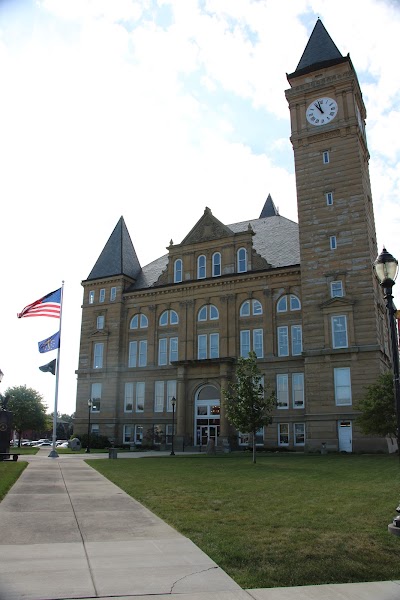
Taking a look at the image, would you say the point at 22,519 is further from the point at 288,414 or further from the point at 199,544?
the point at 288,414

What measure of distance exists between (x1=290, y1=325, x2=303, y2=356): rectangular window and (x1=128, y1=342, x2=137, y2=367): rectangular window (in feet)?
62.1

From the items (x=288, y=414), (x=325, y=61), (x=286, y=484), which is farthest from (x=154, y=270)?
(x=286, y=484)

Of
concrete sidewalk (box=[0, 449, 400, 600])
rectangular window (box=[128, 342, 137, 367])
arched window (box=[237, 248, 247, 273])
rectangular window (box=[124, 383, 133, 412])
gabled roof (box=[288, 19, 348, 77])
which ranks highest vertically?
gabled roof (box=[288, 19, 348, 77])

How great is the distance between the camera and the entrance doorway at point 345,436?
4169 cm

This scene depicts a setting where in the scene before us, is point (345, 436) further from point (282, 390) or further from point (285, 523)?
point (285, 523)

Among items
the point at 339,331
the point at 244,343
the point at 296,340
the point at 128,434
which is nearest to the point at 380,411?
the point at 339,331

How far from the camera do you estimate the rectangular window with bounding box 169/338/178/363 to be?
55106 mm

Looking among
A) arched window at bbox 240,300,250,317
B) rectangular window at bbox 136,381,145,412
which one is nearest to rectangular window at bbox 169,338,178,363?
rectangular window at bbox 136,381,145,412

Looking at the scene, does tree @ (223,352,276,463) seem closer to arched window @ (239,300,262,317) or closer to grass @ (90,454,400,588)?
grass @ (90,454,400,588)

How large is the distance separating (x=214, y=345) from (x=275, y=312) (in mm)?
7536

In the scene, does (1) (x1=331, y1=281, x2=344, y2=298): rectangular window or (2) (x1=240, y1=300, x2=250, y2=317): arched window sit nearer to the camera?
(1) (x1=331, y1=281, x2=344, y2=298): rectangular window

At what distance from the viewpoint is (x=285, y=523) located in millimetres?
10328

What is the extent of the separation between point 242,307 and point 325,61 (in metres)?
25.7

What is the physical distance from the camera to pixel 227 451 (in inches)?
1810
